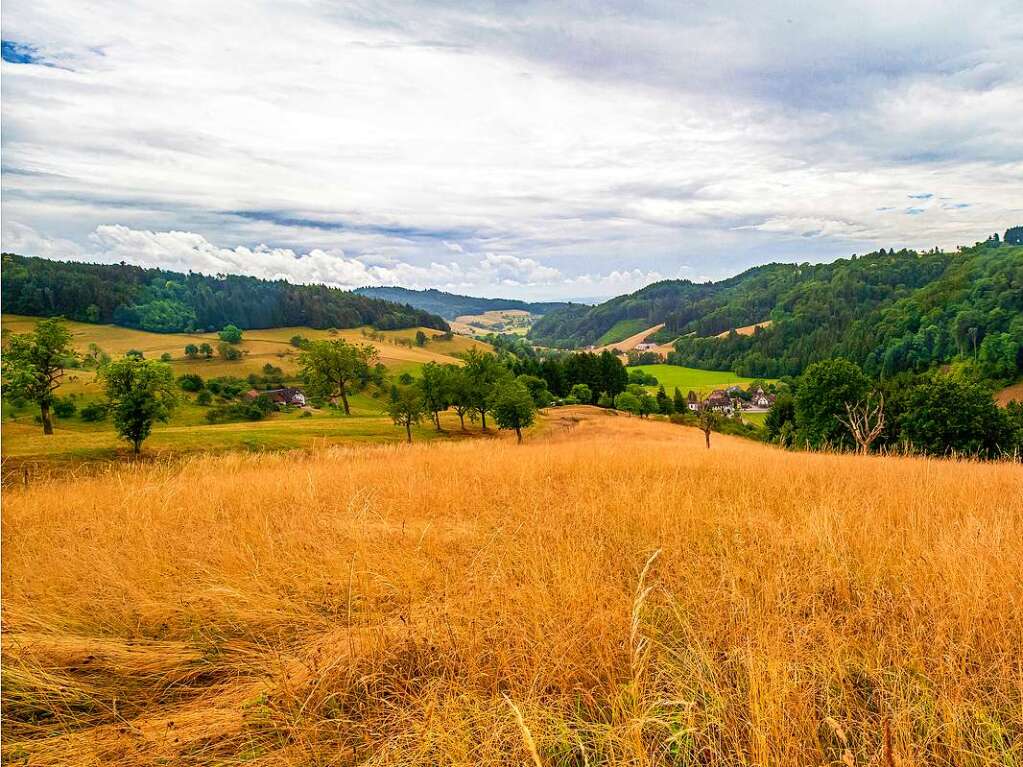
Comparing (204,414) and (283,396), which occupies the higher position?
(283,396)

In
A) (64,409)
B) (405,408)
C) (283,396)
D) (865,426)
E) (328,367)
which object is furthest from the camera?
(283,396)

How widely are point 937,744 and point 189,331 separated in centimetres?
17377

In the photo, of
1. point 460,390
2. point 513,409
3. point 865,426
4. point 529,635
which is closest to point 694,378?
point 460,390

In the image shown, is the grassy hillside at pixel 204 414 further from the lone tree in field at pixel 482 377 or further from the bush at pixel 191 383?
the lone tree in field at pixel 482 377

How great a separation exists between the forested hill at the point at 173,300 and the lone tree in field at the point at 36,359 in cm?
9468

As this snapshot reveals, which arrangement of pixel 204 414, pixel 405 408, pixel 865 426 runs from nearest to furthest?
pixel 865 426, pixel 405 408, pixel 204 414

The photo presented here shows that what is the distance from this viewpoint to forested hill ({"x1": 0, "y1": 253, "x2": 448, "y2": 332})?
124750mm

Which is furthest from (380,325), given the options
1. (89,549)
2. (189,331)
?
(89,549)

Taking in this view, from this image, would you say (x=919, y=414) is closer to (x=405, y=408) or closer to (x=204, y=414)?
(x=405, y=408)

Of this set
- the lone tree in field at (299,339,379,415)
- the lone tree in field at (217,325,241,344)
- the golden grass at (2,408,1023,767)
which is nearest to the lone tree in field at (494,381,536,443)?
the golden grass at (2,408,1023,767)

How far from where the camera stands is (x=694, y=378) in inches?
Answer: 5832

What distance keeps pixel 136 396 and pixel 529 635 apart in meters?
36.9

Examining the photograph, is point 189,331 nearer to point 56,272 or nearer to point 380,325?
point 56,272

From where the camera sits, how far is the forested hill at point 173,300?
125m
